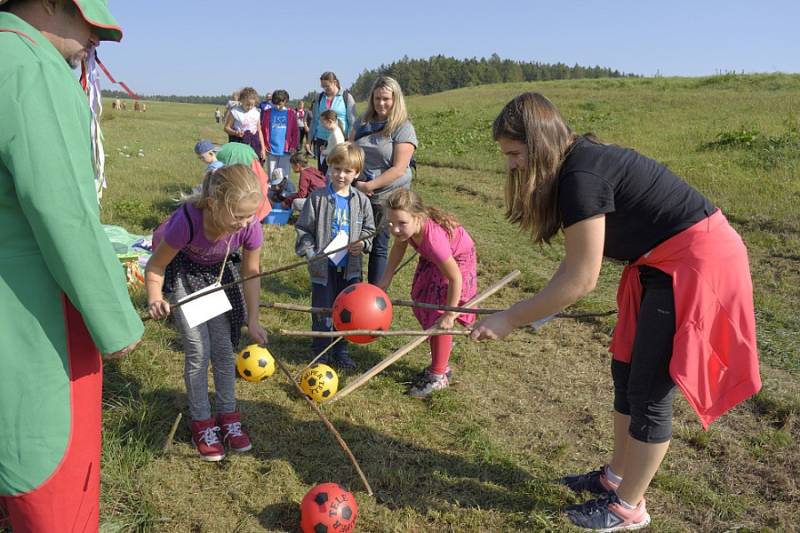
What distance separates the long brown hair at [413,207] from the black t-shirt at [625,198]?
1.54 metres

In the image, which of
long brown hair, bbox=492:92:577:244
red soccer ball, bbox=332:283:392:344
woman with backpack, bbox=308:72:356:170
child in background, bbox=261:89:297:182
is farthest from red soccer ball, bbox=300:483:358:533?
child in background, bbox=261:89:297:182

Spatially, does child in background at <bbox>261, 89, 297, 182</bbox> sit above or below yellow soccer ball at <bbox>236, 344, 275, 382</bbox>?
above

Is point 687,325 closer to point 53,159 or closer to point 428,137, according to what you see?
point 53,159

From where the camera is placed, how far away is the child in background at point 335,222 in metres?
4.84

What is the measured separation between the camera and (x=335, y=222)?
16.1ft

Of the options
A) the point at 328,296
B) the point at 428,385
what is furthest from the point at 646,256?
the point at 328,296

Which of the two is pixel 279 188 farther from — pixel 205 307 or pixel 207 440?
pixel 205 307

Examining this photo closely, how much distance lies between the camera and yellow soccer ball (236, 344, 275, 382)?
4.43 meters

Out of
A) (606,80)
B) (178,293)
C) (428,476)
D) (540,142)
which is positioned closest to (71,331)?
(178,293)

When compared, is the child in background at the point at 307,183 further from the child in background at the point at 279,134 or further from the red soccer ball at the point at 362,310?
the red soccer ball at the point at 362,310

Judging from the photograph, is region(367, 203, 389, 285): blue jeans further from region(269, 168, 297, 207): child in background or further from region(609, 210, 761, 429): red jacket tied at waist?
region(269, 168, 297, 207): child in background

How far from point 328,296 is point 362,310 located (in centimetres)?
163

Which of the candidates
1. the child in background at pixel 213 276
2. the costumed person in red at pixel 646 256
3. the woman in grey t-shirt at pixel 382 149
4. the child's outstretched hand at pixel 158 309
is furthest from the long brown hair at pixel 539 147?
the woman in grey t-shirt at pixel 382 149

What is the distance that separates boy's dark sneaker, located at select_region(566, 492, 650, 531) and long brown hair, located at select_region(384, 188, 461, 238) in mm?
2024
